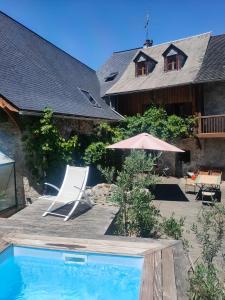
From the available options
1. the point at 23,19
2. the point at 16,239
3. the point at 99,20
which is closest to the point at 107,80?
the point at 23,19

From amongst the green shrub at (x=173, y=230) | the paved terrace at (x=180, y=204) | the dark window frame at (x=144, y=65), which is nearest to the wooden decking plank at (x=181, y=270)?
the green shrub at (x=173, y=230)

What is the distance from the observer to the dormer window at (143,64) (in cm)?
2125

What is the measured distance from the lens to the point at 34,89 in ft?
42.2

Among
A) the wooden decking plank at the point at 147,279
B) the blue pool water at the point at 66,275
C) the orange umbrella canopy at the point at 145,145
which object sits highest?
the orange umbrella canopy at the point at 145,145

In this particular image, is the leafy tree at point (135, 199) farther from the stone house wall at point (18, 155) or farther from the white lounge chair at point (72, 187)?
the stone house wall at point (18, 155)

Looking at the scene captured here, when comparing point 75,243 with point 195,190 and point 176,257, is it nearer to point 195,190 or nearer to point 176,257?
point 176,257

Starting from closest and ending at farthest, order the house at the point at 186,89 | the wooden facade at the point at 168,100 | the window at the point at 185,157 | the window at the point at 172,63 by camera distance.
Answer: the house at the point at 186,89 < the wooden facade at the point at 168,100 < the window at the point at 185,157 < the window at the point at 172,63

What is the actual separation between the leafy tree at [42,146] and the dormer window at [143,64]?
11.6 meters

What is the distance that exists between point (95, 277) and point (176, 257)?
4.66 feet

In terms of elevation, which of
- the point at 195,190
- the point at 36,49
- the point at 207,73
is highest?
the point at 36,49

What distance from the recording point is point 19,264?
584cm

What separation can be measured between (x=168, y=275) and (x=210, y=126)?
561 inches

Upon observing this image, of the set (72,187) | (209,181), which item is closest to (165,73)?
(209,181)

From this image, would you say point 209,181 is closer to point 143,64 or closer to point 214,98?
point 214,98
